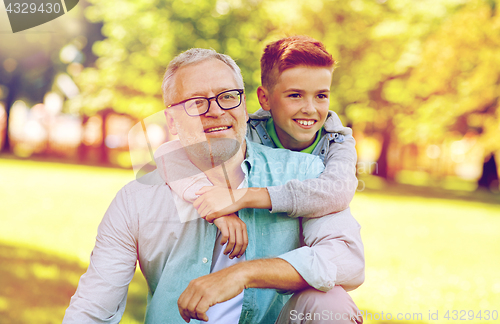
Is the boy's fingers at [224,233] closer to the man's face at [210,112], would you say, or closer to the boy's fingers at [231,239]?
the boy's fingers at [231,239]

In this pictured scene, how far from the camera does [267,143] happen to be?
9.33 ft

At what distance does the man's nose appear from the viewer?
2252 mm

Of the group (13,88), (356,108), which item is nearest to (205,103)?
(356,108)

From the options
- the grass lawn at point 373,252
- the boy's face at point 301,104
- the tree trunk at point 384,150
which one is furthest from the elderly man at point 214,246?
the tree trunk at point 384,150

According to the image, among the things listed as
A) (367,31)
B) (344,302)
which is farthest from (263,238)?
(367,31)

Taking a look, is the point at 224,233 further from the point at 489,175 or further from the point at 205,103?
the point at 489,175

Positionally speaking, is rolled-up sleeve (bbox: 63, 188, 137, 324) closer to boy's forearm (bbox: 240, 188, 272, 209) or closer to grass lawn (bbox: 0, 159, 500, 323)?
boy's forearm (bbox: 240, 188, 272, 209)

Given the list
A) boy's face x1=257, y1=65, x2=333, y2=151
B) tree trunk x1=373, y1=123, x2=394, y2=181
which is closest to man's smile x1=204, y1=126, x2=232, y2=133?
boy's face x1=257, y1=65, x2=333, y2=151

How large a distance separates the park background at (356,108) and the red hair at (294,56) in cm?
296

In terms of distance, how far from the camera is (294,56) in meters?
2.86

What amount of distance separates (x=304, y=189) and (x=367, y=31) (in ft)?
46.4

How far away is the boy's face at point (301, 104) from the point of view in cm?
283

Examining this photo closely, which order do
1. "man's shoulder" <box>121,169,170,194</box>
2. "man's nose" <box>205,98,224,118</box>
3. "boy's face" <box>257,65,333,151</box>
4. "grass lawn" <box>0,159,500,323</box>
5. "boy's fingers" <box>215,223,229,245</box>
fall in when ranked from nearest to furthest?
"boy's fingers" <box>215,223,229,245</box> < "man's shoulder" <box>121,169,170,194</box> < "man's nose" <box>205,98,224,118</box> < "boy's face" <box>257,65,333,151</box> < "grass lawn" <box>0,159,500,323</box>

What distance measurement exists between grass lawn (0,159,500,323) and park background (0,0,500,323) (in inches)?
1.4
